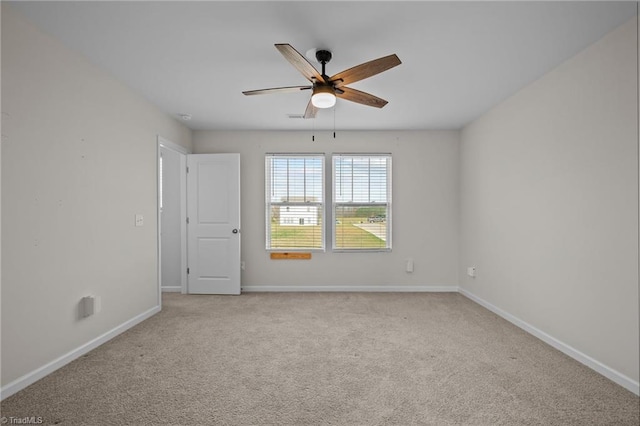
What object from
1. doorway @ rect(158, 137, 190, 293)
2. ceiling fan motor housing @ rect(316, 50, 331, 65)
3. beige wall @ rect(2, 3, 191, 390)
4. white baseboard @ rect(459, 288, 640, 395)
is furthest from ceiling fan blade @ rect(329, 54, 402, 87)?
doorway @ rect(158, 137, 190, 293)

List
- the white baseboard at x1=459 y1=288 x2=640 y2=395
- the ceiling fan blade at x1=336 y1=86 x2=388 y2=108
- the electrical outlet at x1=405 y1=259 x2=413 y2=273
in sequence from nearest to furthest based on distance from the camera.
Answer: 1. the white baseboard at x1=459 y1=288 x2=640 y2=395
2. the ceiling fan blade at x1=336 y1=86 x2=388 y2=108
3. the electrical outlet at x1=405 y1=259 x2=413 y2=273

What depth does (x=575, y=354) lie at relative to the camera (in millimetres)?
2637

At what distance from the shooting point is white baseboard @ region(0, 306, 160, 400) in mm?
2084

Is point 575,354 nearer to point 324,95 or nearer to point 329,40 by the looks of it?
point 324,95

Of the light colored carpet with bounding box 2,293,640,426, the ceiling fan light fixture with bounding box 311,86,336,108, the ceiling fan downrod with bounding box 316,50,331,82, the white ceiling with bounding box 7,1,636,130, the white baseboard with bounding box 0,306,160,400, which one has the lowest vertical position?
the light colored carpet with bounding box 2,293,640,426

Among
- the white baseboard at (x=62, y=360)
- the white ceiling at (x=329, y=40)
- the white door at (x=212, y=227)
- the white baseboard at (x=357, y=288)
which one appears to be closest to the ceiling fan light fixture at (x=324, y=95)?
the white ceiling at (x=329, y=40)

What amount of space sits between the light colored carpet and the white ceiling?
98.4 inches

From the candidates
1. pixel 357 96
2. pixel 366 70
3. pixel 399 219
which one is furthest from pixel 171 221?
pixel 366 70

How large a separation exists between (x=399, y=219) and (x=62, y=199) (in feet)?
13.5

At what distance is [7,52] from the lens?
2.08 m

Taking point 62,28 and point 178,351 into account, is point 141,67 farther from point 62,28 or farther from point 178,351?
point 178,351

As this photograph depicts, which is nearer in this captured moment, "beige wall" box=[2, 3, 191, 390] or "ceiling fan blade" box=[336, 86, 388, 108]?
"beige wall" box=[2, 3, 191, 390]

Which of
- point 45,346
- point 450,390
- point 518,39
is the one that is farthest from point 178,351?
point 518,39

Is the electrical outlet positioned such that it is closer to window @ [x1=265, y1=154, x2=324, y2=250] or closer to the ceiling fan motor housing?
window @ [x1=265, y1=154, x2=324, y2=250]
